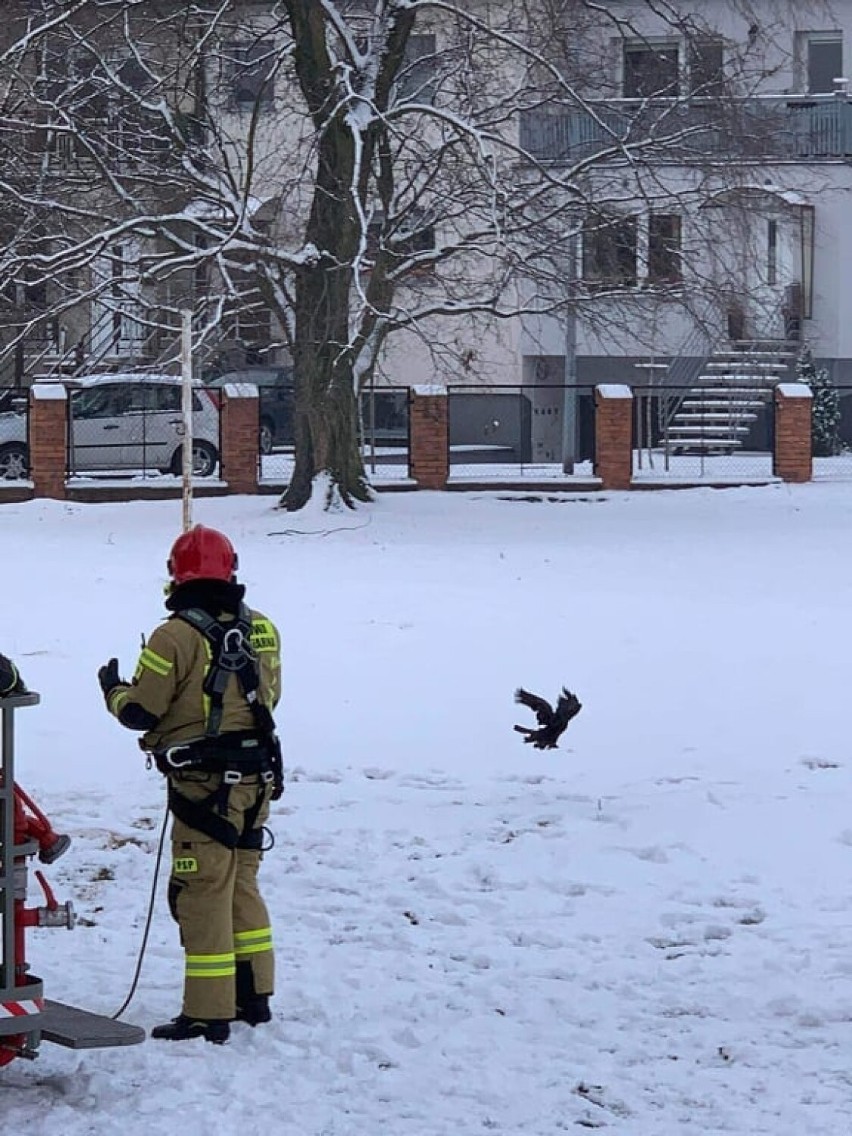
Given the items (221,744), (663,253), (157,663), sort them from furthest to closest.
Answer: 1. (663,253)
2. (221,744)
3. (157,663)

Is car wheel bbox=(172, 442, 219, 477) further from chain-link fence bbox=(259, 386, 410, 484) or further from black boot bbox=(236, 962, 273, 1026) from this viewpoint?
black boot bbox=(236, 962, 273, 1026)

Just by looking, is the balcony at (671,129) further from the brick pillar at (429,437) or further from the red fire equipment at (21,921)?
the red fire equipment at (21,921)

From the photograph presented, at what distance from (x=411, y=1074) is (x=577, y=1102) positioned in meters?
0.51

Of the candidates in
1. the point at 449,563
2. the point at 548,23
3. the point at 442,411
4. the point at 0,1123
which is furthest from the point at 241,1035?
the point at 442,411

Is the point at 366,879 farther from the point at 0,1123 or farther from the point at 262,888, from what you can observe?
the point at 0,1123

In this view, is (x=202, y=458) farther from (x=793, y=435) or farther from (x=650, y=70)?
(x=650, y=70)

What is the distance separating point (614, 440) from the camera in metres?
30.3

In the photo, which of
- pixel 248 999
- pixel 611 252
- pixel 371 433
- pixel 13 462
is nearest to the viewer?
pixel 248 999

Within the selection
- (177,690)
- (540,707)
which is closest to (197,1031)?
(177,690)

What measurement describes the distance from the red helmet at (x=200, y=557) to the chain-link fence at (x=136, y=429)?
24.9 meters

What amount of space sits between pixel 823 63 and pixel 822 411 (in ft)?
25.8

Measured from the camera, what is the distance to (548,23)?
78.8 feet

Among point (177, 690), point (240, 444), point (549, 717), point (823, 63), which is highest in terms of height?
point (823, 63)

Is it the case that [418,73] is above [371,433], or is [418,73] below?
above
